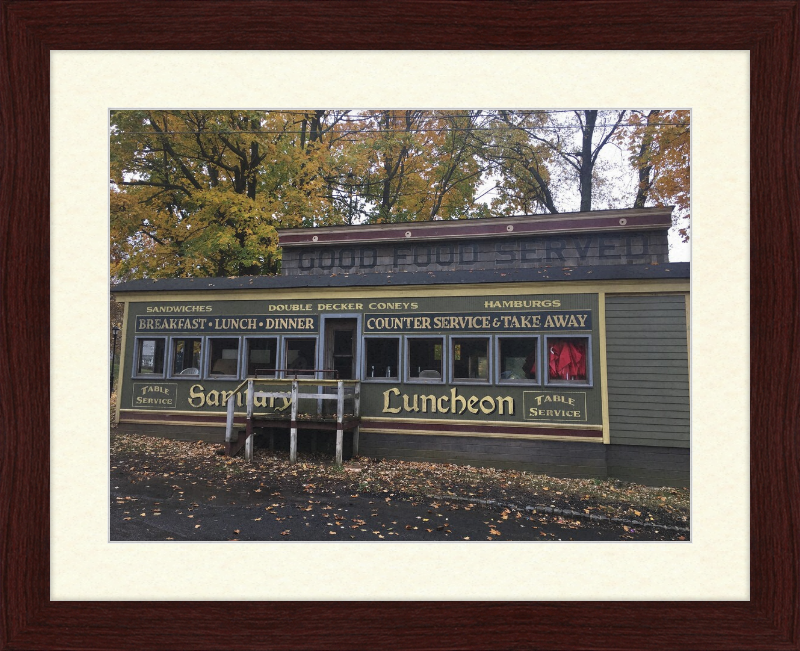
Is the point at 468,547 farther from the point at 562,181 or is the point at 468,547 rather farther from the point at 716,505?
the point at 562,181

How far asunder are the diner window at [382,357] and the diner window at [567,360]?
3089 mm

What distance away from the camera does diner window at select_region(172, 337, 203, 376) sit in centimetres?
1091

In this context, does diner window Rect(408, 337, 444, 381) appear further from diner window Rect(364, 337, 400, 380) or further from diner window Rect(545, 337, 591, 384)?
diner window Rect(545, 337, 591, 384)

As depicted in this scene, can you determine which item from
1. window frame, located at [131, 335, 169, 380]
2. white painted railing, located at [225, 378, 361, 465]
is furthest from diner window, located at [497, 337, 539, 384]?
window frame, located at [131, 335, 169, 380]

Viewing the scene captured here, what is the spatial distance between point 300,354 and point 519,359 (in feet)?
15.8

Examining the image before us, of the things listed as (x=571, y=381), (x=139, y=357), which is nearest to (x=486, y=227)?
(x=571, y=381)

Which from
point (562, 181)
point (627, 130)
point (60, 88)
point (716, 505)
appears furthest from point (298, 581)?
point (562, 181)

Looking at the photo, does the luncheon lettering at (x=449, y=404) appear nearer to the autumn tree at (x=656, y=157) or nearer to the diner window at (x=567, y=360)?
the diner window at (x=567, y=360)

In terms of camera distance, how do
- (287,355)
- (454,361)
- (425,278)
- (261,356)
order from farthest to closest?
(261,356) < (287,355) < (425,278) < (454,361)

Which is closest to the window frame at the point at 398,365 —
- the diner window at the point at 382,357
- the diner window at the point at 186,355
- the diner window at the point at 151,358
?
the diner window at the point at 382,357

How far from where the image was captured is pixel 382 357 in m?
10.1

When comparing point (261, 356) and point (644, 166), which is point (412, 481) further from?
point (644, 166)

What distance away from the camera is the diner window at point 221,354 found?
35.4ft

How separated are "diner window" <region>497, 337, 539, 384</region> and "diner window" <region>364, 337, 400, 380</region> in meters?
2.18
